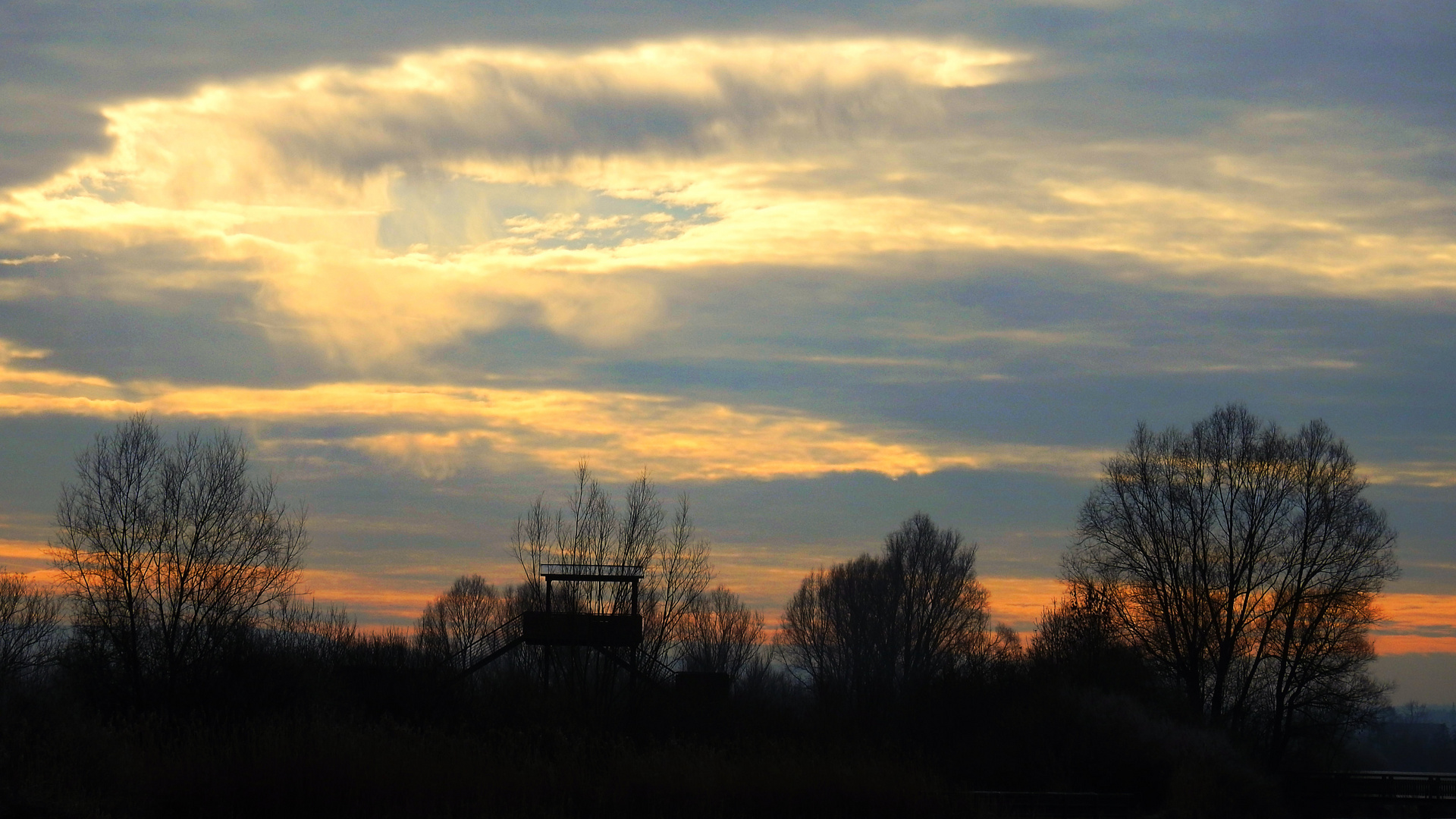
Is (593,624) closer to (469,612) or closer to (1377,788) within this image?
(1377,788)

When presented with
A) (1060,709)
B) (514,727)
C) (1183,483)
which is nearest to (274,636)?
(514,727)

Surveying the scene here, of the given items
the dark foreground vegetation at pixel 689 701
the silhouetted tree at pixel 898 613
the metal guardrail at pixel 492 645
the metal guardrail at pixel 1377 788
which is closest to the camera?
the dark foreground vegetation at pixel 689 701

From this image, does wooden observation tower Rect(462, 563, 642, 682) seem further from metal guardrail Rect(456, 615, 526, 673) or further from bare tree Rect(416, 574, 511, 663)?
bare tree Rect(416, 574, 511, 663)

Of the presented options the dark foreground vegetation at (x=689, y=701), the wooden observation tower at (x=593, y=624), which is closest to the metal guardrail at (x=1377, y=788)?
the dark foreground vegetation at (x=689, y=701)

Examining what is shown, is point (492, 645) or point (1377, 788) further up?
point (492, 645)

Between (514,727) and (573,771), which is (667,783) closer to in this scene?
(573,771)

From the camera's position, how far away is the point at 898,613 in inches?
3091

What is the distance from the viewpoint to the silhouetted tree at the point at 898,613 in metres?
76.4

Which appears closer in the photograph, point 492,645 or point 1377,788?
point 492,645

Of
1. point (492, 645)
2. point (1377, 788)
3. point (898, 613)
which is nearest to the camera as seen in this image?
point (492, 645)

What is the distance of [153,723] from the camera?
1039 inches

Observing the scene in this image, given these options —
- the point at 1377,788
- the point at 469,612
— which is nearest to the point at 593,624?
the point at 1377,788

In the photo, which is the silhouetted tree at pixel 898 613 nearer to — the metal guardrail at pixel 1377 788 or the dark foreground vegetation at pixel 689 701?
the dark foreground vegetation at pixel 689 701

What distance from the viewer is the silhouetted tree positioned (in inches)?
3009
